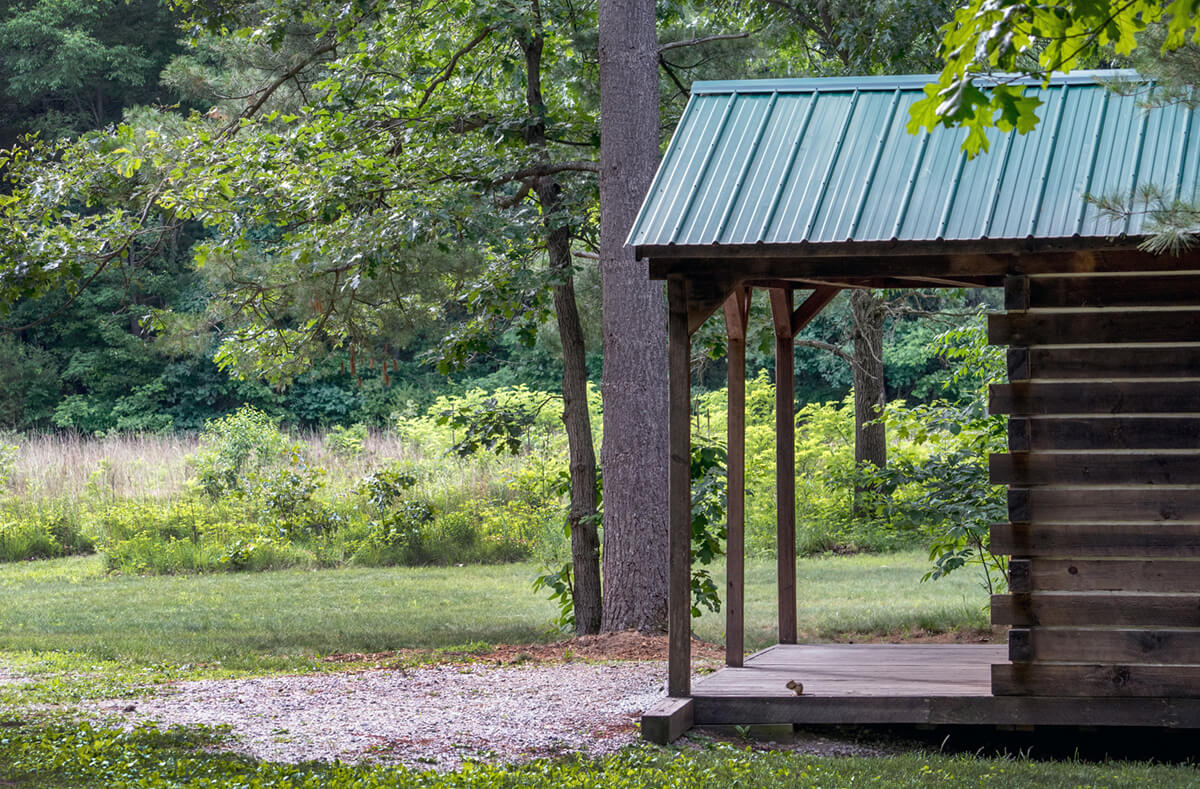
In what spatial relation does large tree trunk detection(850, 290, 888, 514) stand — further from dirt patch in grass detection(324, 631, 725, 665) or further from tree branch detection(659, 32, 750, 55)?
dirt patch in grass detection(324, 631, 725, 665)

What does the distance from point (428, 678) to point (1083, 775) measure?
408 cm

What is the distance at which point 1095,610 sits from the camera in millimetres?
5762

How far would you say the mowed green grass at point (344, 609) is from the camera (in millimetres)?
10844

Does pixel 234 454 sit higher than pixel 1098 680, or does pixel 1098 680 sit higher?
pixel 234 454

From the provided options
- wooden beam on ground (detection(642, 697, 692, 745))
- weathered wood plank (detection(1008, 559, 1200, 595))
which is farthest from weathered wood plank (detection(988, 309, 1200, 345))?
wooden beam on ground (detection(642, 697, 692, 745))

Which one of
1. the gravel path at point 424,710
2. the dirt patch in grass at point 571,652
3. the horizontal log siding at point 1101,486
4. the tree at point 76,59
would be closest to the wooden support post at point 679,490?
the gravel path at point 424,710

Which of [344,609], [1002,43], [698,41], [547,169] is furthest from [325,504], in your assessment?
[1002,43]

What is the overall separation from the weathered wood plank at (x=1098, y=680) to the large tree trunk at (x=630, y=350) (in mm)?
3872

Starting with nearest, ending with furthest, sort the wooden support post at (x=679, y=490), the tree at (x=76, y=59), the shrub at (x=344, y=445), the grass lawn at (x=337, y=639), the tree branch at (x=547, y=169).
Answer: the grass lawn at (x=337, y=639) → the wooden support post at (x=679, y=490) → the tree branch at (x=547, y=169) → the shrub at (x=344, y=445) → the tree at (x=76, y=59)

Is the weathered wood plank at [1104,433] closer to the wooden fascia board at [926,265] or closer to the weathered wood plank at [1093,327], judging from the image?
the weathered wood plank at [1093,327]

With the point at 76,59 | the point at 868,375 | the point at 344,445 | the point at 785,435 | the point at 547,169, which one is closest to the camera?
the point at 785,435

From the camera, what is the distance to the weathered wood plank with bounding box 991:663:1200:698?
18.6ft

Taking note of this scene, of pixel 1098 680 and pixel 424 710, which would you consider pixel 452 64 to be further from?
pixel 1098 680

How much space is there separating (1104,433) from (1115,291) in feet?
2.09
